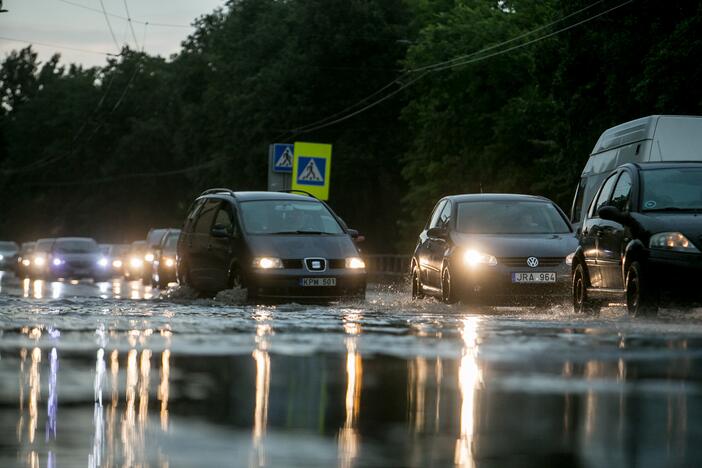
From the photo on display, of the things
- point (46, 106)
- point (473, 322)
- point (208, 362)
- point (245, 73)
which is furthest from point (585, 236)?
point (46, 106)

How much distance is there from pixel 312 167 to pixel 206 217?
14.4 metres

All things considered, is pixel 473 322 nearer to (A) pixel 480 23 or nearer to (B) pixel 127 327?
(B) pixel 127 327

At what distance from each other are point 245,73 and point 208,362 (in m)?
67.6

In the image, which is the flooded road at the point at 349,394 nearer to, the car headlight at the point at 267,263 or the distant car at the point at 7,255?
the car headlight at the point at 267,263

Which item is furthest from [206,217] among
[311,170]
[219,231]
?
[311,170]

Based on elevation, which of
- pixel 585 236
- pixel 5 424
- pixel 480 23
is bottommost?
pixel 5 424

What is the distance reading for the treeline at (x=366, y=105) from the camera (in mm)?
40781

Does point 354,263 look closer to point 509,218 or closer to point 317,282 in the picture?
point 317,282

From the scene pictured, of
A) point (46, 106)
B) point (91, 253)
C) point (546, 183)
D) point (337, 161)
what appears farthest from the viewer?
point (46, 106)

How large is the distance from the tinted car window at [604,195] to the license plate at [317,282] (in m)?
4.04

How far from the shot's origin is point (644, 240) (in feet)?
51.4

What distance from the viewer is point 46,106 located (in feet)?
407

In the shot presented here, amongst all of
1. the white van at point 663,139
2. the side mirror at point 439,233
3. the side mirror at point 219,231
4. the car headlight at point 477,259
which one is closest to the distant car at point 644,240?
the car headlight at point 477,259

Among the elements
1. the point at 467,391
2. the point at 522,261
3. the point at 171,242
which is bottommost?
the point at 467,391
